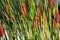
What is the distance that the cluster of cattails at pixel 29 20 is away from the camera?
1547 mm

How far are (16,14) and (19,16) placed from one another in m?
0.03

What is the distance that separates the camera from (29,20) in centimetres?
157

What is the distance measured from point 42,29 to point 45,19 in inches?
3.8

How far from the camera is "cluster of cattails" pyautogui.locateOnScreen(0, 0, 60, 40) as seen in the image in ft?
5.08

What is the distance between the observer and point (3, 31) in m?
1.54

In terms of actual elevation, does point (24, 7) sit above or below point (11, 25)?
above

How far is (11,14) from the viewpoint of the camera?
155 cm

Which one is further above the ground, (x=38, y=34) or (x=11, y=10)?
(x=11, y=10)

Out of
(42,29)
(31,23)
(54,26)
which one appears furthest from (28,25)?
(54,26)

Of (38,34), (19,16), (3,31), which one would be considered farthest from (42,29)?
(3,31)


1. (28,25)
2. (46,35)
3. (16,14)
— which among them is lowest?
(46,35)

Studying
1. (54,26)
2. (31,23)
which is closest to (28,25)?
(31,23)

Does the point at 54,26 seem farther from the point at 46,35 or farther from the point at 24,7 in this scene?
the point at 24,7

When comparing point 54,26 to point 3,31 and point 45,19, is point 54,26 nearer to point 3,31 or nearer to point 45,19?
point 45,19
